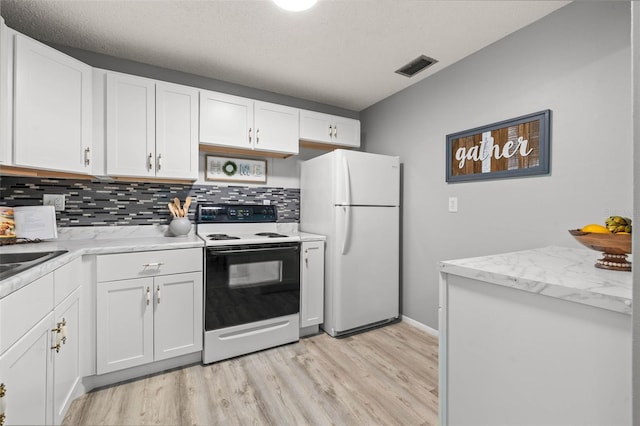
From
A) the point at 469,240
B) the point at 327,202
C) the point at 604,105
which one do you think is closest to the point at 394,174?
the point at 327,202

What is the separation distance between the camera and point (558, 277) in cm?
88

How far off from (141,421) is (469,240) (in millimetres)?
2478

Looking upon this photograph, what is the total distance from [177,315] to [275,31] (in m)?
2.12

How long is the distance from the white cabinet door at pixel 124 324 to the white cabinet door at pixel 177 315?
53 millimetres

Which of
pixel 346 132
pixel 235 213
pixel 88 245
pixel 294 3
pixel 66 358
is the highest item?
pixel 294 3

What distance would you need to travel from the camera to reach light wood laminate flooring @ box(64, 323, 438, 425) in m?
1.59

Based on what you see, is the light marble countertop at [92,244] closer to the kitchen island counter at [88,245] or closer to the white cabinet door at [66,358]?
the kitchen island counter at [88,245]

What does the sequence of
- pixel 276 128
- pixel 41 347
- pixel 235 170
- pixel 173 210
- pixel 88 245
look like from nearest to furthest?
pixel 41 347 → pixel 88 245 → pixel 173 210 → pixel 276 128 → pixel 235 170

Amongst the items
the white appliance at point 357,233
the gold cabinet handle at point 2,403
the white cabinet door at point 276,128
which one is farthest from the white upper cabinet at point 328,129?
the gold cabinet handle at point 2,403

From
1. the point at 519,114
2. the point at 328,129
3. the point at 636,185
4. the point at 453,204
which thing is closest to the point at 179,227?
the point at 328,129

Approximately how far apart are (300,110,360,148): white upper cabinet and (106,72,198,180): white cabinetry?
1.03 metres

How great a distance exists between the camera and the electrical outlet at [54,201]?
2111mm

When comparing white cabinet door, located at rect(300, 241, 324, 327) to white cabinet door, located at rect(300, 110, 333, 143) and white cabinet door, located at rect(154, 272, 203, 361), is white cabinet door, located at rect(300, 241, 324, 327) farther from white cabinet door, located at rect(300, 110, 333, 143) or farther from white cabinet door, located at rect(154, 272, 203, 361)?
white cabinet door, located at rect(300, 110, 333, 143)

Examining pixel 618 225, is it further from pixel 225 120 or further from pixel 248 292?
pixel 225 120
